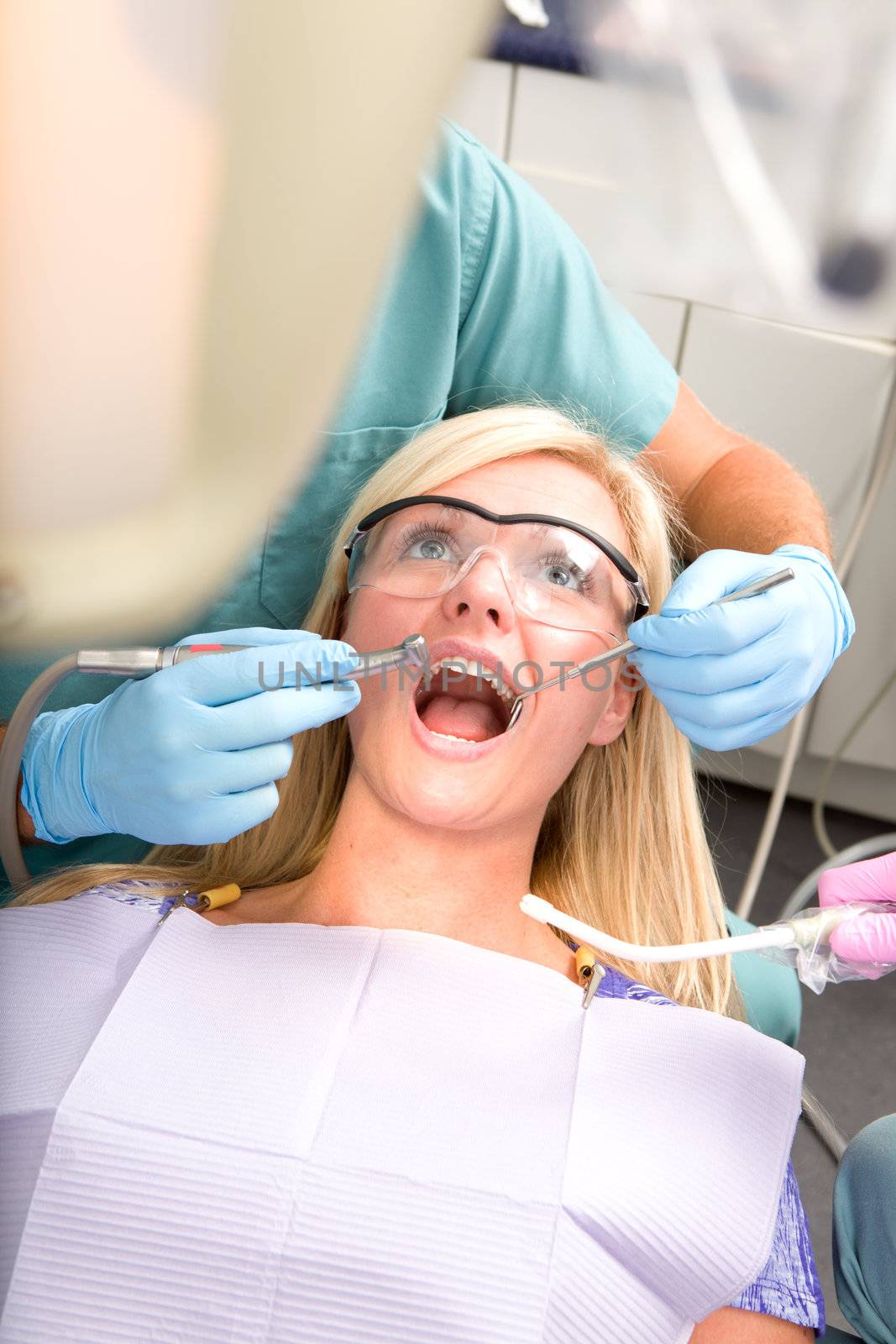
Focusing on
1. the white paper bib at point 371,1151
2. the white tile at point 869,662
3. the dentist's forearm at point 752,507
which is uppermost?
the dentist's forearm at point 752,507

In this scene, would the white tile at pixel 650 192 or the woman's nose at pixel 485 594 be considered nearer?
the woman's nose at pixel 485 594

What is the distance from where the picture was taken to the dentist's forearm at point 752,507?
4.93 ft

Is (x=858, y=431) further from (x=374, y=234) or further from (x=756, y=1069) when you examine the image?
(x=374, y=234)

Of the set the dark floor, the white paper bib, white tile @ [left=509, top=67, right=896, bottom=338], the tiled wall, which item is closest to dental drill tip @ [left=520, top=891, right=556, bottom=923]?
the white paper bib

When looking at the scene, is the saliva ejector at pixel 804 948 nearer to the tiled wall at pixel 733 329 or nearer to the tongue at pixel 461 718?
the tongue at pixel 461 718

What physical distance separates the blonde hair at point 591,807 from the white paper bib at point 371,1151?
271 mm

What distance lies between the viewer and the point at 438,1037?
1.14 meters

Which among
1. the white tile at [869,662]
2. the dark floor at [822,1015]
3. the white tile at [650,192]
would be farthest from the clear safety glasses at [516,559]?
the white tile at [869,662]

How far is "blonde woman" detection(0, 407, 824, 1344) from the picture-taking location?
0.99 meters

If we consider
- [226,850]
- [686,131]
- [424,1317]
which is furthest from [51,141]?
[686,131]

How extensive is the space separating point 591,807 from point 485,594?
1.43 feet

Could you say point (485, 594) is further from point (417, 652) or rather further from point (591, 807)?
point (591, 807)

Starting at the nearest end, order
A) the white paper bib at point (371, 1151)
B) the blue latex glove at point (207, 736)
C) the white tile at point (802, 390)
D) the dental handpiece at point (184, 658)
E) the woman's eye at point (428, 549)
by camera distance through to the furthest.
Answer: the dental handpiece at point (184, 658) → the white paper bib at point (371, 1151) → the blue latex glove at point (207, 736) → the woman's eye at point (428, 549) → the white tile at point (802, 390)

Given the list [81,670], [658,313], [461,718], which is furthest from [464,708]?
[658,313]
